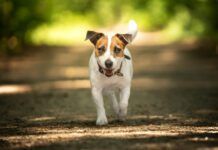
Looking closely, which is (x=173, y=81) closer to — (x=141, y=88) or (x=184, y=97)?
(x=141, y=88)

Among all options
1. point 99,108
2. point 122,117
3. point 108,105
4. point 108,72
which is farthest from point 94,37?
point 108,105

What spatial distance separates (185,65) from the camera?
20594 mm

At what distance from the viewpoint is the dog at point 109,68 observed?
8469 mm

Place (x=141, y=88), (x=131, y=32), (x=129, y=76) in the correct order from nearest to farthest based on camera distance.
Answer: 1. (x=129, y=76)
2. (x=131, y=32)
3. (x=141, y=88)

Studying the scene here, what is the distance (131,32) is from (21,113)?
7.58 feet

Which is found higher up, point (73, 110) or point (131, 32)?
point (131, 32)

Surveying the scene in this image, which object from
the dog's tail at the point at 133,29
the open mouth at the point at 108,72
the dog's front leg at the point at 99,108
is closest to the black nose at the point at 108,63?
the open mouth at the point at 108,72

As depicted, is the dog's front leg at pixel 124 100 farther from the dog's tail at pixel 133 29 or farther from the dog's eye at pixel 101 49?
the dog's tail at pixel 133 29

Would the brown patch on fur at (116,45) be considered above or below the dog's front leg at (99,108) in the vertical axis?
above

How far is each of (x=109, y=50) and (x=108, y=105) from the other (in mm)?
3583

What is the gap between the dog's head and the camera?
8414 millimetres

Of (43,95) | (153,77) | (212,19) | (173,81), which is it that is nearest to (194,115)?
(43,95)

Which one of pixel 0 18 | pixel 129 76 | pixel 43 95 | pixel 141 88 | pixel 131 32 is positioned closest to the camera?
pixel 129 76

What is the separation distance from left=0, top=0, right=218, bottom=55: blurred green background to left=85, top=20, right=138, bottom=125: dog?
1357cm
